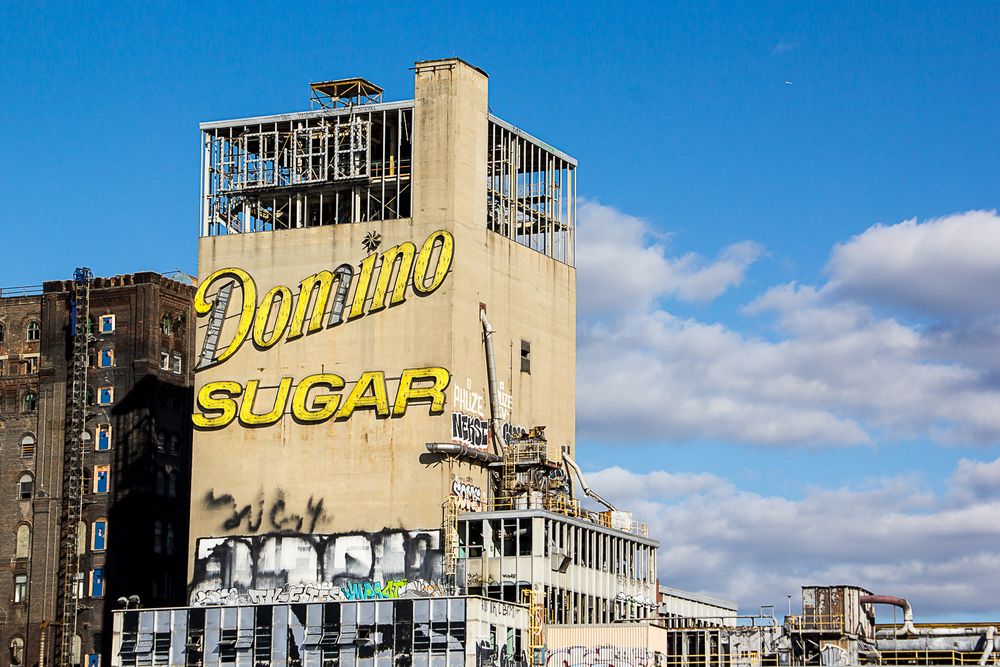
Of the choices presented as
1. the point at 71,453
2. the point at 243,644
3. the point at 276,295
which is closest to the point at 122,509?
the point at 71,453

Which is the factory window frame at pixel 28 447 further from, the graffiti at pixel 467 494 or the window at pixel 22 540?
the graffiti at pixel 467 494

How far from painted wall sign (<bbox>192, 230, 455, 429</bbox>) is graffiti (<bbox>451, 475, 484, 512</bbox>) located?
5.23 m

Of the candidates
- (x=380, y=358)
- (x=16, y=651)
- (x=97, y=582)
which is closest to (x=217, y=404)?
(x=380, y=358)

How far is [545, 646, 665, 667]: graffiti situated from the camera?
414ft

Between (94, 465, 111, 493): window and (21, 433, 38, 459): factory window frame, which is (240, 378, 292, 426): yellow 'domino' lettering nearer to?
(94, 465, 111, 493): window

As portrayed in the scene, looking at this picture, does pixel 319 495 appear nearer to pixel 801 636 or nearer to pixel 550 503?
pixel 550 503

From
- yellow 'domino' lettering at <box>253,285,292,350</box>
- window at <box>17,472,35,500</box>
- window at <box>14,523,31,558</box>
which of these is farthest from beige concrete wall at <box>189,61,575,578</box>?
window at <box>14,523,31,558</box>

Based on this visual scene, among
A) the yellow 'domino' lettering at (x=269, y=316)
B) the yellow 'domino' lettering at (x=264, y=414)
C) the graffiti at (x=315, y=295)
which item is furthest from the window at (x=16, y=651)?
the yellow 'domino' lettering at (x=269, y=316)

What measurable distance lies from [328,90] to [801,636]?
5409cm

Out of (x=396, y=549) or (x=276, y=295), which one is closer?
(x=396, y=549)

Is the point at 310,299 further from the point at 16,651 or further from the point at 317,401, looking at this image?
the point at 16,651

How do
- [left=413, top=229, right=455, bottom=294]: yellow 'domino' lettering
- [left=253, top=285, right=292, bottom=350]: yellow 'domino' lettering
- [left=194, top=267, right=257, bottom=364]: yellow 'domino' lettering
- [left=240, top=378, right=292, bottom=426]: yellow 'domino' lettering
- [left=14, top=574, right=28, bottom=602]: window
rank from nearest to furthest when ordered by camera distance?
[left=413, top=229, right=455, bottom=294]: yellow 'domino' lettering < [left=240, top=378, right=292, bottom=426]: yellow 'domino' lettering < [left=253, top=285, right=292, bottom=350]: yellow 'domino' lettering < [left=194, top=267, right=257, bottom=364]: yellow 'domino' lettering < [left=14, top=574, right=28, bottom=602]: window

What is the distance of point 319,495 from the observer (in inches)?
5404

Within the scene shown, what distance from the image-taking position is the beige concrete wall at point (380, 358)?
447ft
